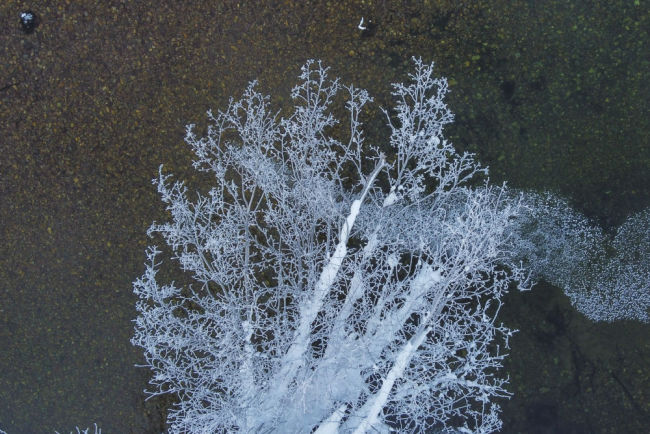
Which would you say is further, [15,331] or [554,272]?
[15,331]

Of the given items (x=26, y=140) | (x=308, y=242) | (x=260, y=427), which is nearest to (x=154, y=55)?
(x=26, y=140)

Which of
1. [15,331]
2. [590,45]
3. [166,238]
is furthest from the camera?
[15,331]

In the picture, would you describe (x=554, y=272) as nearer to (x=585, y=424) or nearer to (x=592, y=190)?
(x=592, y=190)

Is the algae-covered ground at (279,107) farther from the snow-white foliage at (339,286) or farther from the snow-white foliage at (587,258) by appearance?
the snow-white foliage at (339,286)

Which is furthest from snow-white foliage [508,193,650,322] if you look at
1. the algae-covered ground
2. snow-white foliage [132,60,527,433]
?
snow-white foliage [132,60,527,433]

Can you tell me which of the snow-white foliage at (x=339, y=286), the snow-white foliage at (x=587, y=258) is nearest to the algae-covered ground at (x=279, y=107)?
the snow-white foliage at (x=587, y=258)
